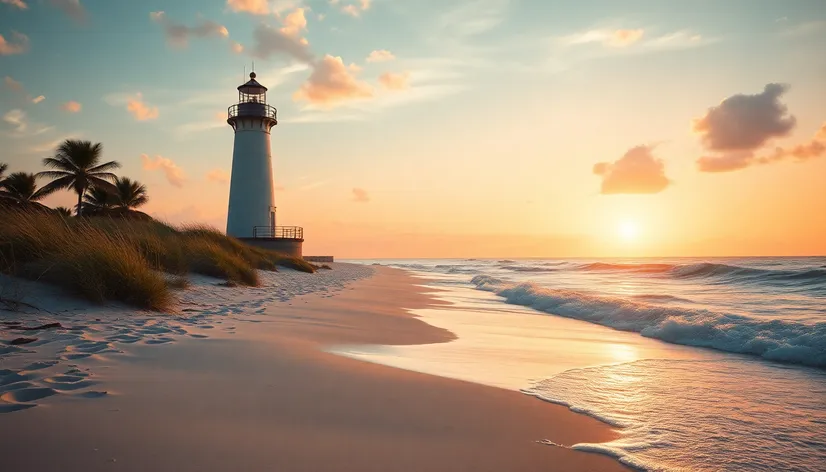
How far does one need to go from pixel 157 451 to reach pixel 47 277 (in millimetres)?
4766

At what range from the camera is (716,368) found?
4.54 metres

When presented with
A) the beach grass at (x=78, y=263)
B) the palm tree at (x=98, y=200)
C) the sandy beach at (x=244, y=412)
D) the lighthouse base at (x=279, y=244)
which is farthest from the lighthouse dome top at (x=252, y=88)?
the sandy beach at (x=244, y=412)

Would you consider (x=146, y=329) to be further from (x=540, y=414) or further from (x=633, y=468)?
(x=633, y=468)

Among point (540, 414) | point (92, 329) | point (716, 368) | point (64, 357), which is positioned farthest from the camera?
point (716, 368)

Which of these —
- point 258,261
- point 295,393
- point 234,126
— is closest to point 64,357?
point 295,393

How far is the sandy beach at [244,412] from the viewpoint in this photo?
6.21ft

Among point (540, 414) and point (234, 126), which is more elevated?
point (234, 126)

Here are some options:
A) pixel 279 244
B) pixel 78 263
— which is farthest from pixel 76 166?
pixel 78 263

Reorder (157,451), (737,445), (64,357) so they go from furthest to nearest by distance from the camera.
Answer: (64,357), (737,445), (157,451)

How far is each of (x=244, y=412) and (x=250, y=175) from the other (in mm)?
27688

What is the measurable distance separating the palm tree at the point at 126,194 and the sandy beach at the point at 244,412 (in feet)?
117

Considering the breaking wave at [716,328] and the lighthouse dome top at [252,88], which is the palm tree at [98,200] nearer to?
the lighthouse dome top at [252,88]

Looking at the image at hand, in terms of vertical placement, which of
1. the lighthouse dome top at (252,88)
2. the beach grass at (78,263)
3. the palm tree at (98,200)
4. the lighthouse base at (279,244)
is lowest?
the beach grass at (78,263)

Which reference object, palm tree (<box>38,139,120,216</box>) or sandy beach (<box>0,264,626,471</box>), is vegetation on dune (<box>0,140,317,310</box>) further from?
palm tree (<box>38,139,120,216</box>)
